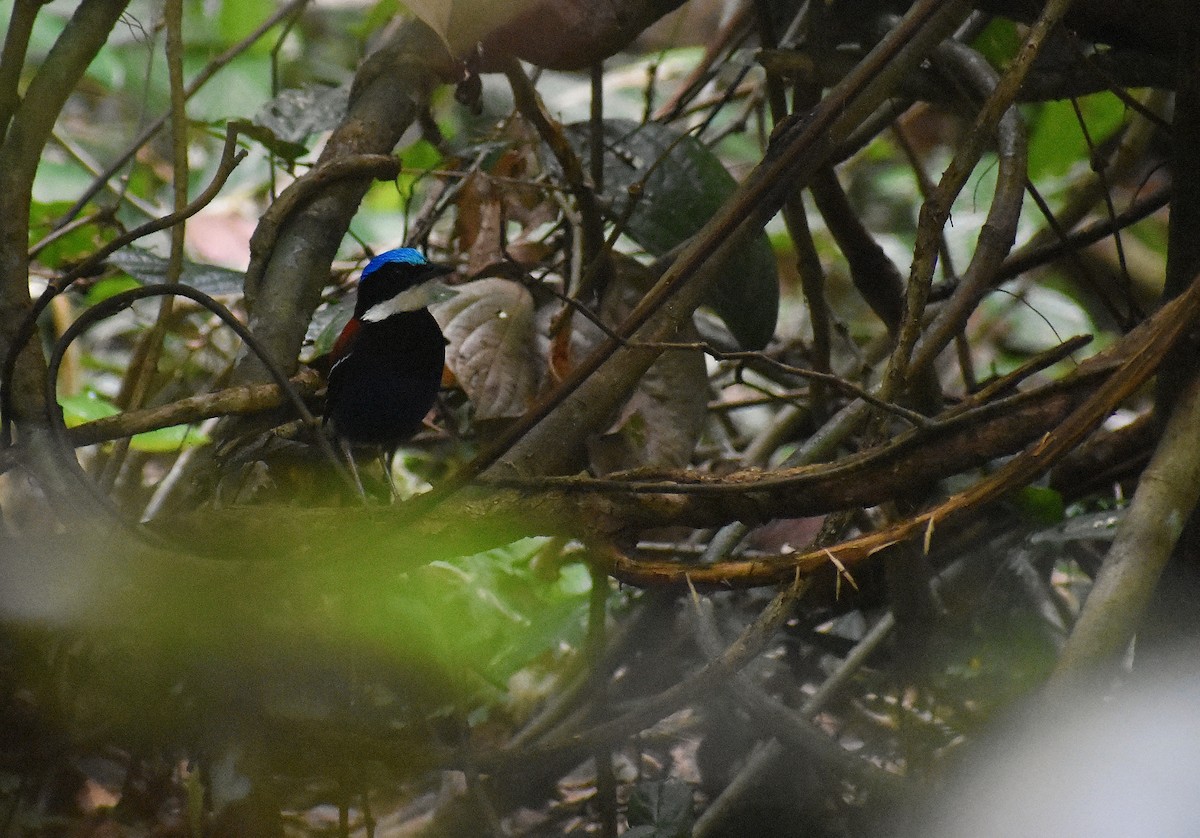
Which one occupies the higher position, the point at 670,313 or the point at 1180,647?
the point at 670,313

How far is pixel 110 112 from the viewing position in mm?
6742

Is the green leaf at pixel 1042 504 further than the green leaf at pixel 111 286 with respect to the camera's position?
No

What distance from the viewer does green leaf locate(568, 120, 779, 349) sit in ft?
9.11

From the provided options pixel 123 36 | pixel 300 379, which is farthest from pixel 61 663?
pixel 123 36

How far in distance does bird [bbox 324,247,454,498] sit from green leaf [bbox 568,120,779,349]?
1.83ft

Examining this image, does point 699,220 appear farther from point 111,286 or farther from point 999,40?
point 111,286

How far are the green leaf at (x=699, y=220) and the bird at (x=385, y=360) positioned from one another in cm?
56

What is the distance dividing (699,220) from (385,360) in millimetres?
878

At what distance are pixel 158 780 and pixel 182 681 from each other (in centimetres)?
25

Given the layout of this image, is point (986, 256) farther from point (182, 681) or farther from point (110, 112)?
point (110, 112)

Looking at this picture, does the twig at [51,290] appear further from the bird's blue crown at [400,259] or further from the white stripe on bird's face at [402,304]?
the bird's blue crown at [400,259]

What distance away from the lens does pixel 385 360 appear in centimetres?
288

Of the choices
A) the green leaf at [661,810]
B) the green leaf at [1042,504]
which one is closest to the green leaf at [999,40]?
the green leaf at [1042,504]

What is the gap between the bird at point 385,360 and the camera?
285 centimetres
